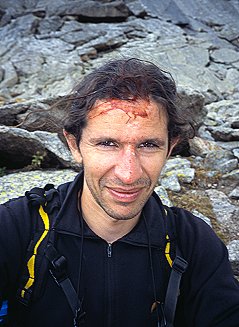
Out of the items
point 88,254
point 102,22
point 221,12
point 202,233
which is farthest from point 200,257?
point 221,12

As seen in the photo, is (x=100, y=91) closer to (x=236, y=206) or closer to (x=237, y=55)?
(x=236, y=206)

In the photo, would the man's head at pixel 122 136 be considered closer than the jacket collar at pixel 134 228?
Yes

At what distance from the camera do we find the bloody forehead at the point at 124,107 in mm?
3113

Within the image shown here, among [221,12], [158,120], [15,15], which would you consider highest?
[158,120]

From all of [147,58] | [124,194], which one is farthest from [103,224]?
[147,58]

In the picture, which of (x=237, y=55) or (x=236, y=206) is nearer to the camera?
(x=236, y=206)

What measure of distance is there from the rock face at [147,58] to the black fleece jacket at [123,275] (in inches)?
85.5

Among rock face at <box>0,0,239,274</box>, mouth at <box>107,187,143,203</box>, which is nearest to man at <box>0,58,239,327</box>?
mouth at <box>107,187,143,203</box>

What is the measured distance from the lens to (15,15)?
82.6 feet

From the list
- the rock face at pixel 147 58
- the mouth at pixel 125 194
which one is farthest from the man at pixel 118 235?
the rock face at pixel 147 58

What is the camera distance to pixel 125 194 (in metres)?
3.12

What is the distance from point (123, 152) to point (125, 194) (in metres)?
0.34

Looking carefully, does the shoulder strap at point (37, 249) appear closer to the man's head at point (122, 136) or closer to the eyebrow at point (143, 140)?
the man's head at point (122, 136)

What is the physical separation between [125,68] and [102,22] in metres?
24.5
